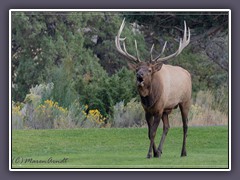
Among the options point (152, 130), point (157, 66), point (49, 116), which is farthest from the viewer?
point (49, 116)

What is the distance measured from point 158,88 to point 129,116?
5.01 m

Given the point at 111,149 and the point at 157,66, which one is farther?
the point at 111,149

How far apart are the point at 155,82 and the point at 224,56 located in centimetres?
784

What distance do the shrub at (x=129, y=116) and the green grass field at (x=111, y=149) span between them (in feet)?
2.96

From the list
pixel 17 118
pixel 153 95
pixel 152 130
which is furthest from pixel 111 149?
pixel 17 118

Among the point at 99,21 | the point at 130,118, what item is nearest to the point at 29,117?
the point at 130,118

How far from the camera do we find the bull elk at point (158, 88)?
57.9ft

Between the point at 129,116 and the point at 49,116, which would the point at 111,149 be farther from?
the point at 129,116

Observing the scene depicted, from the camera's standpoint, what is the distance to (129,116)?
906 inches

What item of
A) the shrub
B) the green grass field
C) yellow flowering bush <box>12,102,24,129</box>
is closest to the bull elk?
A: the green grass field

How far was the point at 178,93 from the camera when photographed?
18719mm

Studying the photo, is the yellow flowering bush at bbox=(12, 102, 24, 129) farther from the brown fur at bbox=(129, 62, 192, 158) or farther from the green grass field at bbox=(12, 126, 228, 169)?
the brown fur at bbox=(129, 62, 192, 158)

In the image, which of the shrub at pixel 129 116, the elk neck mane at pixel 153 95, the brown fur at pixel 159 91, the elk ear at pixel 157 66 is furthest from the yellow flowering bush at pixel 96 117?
the elk ear at pixel 157 66

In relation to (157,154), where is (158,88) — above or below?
above
